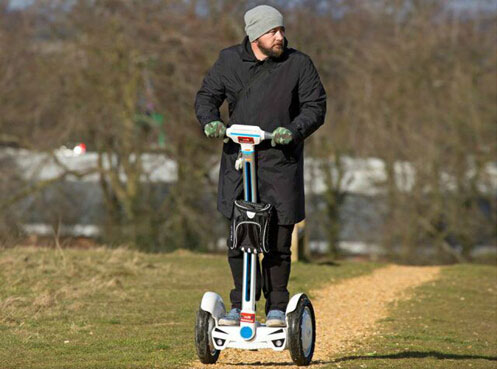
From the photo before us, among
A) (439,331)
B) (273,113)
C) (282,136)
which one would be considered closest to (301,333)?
(282,136)

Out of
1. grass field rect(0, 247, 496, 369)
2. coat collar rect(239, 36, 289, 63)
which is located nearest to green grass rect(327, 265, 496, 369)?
grass field rect(0, 247, 496, 369)

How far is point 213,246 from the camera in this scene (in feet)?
94.0

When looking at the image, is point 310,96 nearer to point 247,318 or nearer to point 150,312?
point 247,318

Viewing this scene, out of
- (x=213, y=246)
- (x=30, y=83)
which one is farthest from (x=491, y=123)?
(x=30, y=83)

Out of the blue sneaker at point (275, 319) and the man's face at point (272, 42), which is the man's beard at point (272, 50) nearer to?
the man's face at point (272, 42)

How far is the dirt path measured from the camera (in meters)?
6.92

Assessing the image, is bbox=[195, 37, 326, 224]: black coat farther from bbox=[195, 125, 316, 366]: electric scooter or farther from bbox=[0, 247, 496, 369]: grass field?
bbox=[0, 247, 496, 369]: grass field

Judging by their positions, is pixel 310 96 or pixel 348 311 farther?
pixel 348 311

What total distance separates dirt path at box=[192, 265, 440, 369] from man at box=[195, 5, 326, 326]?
2.39 ft

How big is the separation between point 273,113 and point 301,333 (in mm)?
1362

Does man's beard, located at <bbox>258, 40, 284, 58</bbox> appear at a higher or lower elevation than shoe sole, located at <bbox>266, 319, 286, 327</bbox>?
higher

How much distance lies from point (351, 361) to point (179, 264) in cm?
712

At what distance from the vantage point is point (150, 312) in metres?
9.33

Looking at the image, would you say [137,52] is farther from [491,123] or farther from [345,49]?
[491,123]
